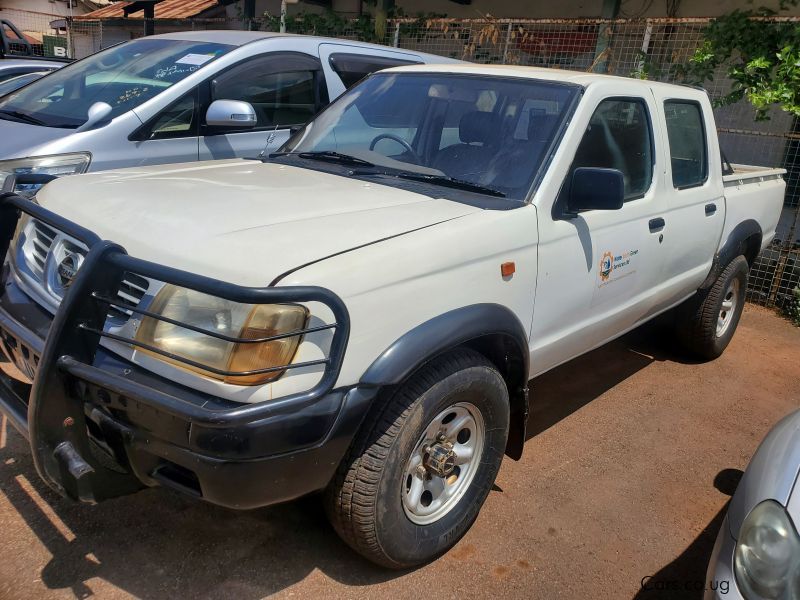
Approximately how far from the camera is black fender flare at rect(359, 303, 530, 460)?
2.23 meters

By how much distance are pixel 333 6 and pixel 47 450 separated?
1331 centimetres

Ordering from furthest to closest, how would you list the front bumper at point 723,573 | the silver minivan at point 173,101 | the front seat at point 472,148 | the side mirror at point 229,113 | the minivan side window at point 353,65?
1. the minivan side window at point 353,65
2. the side mirror at point 229,113
3. the silver minivan at point 173,101
4. the front seat at point 472,148
5. the front bumper at point 723,573

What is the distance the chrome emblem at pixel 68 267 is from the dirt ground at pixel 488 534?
3.42 ft

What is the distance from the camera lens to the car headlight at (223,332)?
80.7 inches

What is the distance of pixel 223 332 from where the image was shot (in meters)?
2.10

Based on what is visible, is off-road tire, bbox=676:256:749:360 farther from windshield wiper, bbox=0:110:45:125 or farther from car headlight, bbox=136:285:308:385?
windshield wiper, bbox=0:110:45:125

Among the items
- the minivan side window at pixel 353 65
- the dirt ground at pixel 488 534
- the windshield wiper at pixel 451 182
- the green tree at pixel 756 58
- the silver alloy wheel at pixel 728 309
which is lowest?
the dirt ground at pixel 488 534

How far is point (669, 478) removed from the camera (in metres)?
3.62

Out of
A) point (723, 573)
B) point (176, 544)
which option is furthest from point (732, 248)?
point (176, 544)

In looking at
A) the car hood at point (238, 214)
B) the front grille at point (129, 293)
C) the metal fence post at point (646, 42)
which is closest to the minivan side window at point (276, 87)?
the car hood at point (238, 214)

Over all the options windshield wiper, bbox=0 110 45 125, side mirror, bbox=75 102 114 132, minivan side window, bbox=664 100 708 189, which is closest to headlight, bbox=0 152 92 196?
side mirror, bbox=75 102 114 132

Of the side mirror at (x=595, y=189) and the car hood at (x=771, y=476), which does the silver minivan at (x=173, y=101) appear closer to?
the side mirror at (x=595, y=189)

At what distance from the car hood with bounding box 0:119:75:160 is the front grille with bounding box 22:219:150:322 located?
1.51 metres

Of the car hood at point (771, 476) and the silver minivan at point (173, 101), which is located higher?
the silver minivan at point (173, 101)
